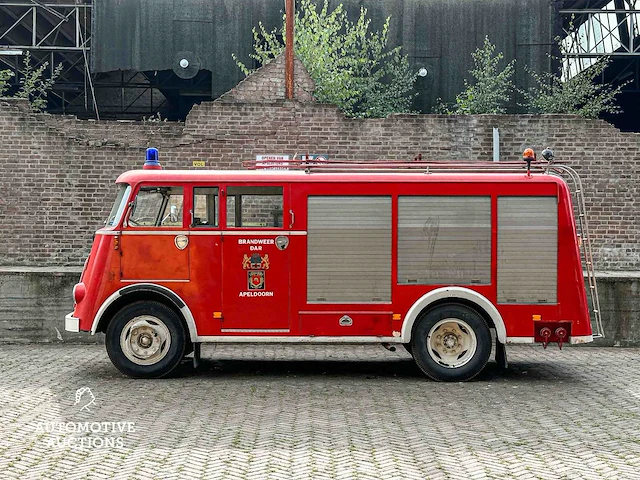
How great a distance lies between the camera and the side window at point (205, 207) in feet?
36.6

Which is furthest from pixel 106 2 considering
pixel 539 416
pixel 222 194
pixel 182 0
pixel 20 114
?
pixel 539 416

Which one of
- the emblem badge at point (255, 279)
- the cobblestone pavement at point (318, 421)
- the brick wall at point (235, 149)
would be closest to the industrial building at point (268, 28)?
the brick wall at point (235, 149)

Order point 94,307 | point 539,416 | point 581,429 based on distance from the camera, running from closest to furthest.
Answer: point 581,429, point 539,416, point 94,307

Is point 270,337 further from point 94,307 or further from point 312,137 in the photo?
point 312,137

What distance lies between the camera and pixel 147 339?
1108 centimetres

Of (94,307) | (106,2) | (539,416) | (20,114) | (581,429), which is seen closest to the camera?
(581,429)

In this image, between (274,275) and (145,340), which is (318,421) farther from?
(145,340)

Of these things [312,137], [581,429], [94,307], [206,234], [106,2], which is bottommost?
[581,429]

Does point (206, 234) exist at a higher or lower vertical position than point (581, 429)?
higher

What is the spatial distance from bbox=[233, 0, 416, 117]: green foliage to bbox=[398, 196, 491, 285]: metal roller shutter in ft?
25.0

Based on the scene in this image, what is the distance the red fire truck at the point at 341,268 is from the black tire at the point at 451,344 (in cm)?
1

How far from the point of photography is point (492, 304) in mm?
11039

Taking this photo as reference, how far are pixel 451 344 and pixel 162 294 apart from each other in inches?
136

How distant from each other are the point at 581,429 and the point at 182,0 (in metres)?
20.6
